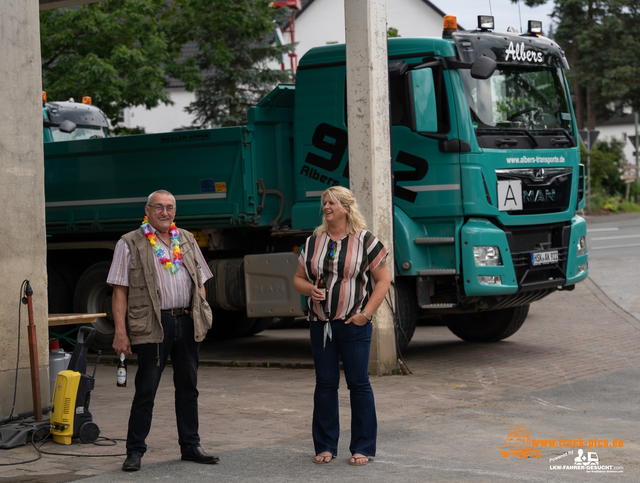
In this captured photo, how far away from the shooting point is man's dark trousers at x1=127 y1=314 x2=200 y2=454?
19.3 feet

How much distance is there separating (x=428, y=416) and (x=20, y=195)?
3502 millimetres

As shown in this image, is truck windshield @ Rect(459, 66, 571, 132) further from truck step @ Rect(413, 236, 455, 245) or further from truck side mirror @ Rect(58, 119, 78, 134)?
truck side mirror @ Rect(58, 119, 78, 134)

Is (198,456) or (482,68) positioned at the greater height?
(482,68)

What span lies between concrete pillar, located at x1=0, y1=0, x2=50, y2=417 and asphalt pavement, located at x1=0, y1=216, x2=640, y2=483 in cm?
71

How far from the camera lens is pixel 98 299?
40.1 feet

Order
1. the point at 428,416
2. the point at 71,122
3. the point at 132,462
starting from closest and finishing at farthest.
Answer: the point at 132,462 < the point at 428,416 < the point at 71,122

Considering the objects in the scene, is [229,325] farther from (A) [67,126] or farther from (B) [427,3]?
(B) [427,3]

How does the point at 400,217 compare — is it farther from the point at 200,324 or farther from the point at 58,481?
the point at 58,481

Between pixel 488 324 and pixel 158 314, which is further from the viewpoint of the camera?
pixel 488 324

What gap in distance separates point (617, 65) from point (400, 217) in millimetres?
38928

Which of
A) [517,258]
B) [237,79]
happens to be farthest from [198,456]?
[237,79]

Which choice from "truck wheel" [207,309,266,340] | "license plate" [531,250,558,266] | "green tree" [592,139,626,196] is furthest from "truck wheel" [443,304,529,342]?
"green tree" [592,139,626,196]

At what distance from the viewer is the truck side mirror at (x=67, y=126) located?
48.1ft

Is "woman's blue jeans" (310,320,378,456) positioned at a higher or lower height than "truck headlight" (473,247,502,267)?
lower
